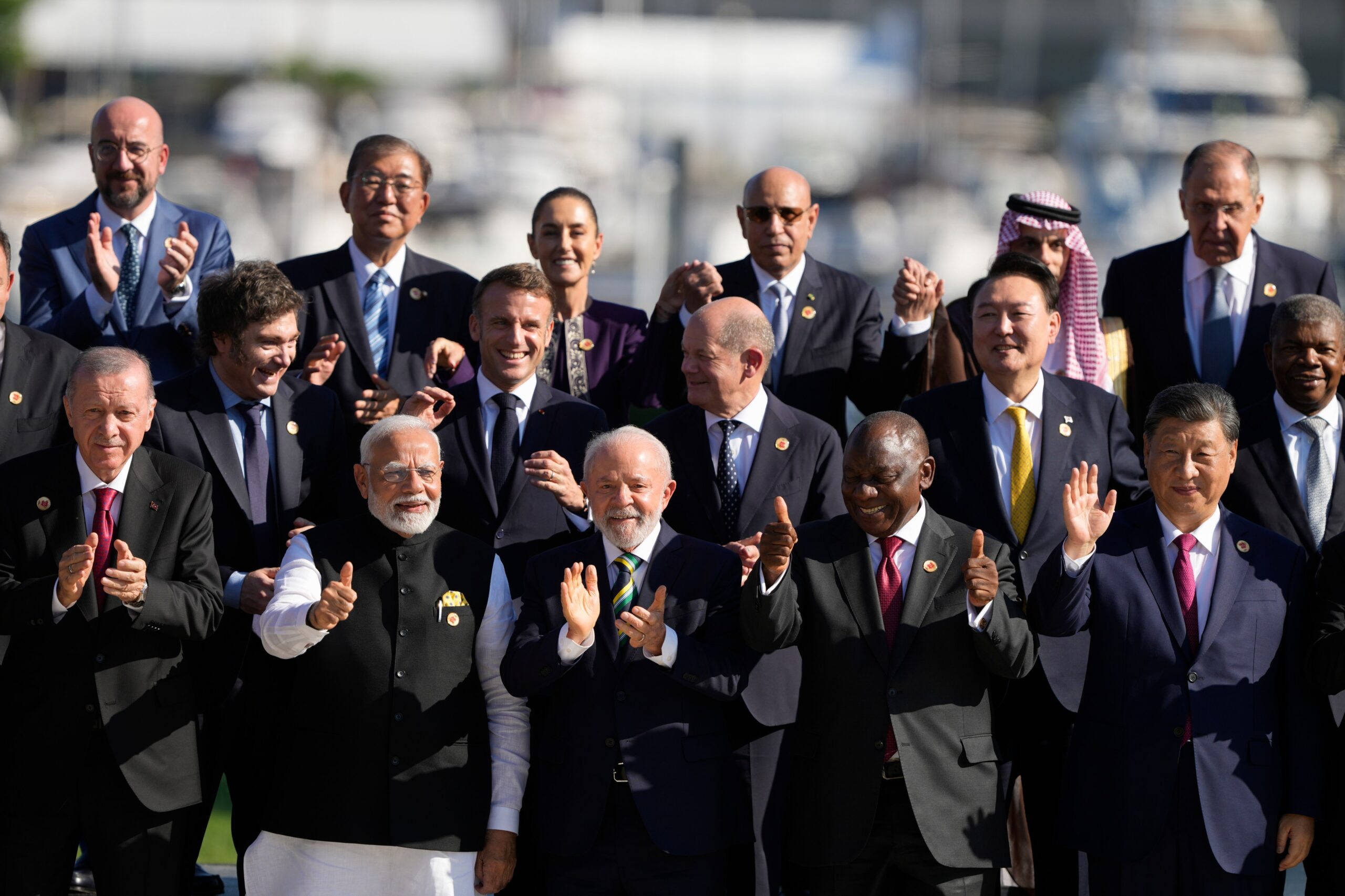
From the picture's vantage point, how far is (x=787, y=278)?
644 cm

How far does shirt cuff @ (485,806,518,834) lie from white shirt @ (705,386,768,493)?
1365 mm

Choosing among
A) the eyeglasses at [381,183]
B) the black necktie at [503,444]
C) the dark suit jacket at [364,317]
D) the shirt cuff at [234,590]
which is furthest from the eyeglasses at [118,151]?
the shirt cuff at [234,590]

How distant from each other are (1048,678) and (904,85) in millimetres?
40128

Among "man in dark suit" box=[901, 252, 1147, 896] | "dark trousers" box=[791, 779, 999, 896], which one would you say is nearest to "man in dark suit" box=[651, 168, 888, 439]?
"man in dark suit" box=[901, 252, 1147, 896]

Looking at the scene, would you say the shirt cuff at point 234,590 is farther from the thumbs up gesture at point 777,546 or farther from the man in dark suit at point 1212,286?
the man in dark suit at point 1212,286

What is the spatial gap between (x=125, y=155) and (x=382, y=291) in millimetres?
1124

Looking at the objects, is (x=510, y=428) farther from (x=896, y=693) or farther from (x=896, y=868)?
(x=896, y=868)

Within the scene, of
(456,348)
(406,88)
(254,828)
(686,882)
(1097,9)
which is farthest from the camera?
(1097,9)

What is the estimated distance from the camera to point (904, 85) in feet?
142

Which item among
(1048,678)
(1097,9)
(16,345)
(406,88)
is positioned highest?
(1097,9)

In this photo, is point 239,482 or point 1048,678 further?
point 239,482

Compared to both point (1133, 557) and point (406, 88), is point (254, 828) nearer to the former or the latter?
point (1133, 557)

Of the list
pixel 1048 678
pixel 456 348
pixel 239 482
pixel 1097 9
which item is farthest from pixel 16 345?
pixel 1097 9

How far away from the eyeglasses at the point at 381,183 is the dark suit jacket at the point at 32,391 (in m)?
1.42
